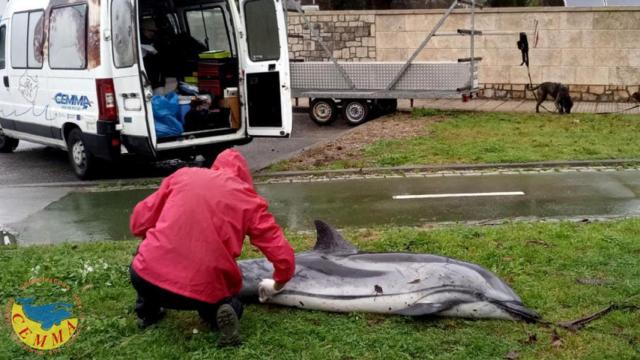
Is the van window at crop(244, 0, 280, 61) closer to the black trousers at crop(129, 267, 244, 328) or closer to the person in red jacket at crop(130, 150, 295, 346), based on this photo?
the person in red jacket at crop(130, 150, 295, 346)

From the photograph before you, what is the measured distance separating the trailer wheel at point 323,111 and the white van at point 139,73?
422 centimetres

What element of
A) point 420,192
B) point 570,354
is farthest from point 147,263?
point 420,192

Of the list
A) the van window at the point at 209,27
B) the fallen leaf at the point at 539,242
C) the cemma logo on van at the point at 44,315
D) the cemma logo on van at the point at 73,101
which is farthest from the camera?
the van window at the point at 209,27

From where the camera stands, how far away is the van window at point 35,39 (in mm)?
9922

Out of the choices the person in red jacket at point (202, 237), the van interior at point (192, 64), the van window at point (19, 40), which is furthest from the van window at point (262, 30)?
the person in red jacket at point (202, 237)

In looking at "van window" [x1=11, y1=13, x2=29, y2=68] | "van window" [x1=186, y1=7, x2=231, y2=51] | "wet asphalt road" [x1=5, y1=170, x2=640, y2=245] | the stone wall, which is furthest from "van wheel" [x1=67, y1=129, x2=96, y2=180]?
the stone wall

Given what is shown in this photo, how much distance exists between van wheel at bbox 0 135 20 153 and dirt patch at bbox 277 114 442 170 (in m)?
5.82

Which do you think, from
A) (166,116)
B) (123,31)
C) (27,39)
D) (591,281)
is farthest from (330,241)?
(27,39)

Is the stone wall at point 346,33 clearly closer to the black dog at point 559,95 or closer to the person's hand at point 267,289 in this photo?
the black dog at point 559,95

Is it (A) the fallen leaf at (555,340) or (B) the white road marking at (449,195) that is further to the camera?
(B) the white road marking at (449,195)

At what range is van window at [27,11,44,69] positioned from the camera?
9.92 m

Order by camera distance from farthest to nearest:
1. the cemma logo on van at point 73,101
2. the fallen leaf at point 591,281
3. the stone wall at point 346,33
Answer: the stone wall at point 346,33, the cemma logo on van at point 73,101, the fallen leaf at point 591,281

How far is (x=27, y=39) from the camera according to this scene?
33.7 ft

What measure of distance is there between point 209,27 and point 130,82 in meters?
2.36
